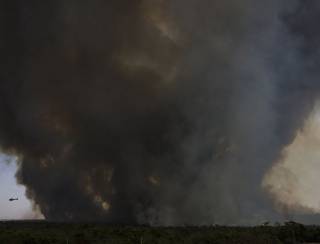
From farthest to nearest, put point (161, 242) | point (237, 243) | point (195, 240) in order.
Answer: point (195, 240)
point (161, 242)
point (237, 243)

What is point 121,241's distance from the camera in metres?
57.3

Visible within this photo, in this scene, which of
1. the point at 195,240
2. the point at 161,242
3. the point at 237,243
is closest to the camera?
the point at 237,243

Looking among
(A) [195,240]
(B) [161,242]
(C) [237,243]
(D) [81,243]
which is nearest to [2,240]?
(D) [81,243]

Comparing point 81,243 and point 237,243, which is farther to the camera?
point 81,243

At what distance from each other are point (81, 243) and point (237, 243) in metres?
20.0

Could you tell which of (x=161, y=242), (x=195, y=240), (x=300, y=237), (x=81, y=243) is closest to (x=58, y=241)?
(x=81, y=243)

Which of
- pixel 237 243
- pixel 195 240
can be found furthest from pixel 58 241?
pixel 237 243

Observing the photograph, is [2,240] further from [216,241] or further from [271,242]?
[271,242]

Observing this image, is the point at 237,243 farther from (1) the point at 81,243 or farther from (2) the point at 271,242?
(1) the point at 81,243

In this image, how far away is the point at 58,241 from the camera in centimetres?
5878

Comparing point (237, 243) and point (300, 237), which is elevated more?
point (300, 237)

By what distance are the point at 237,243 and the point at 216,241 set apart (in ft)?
20.6

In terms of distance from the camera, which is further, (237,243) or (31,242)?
(31,242)

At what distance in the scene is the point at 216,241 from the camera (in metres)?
58.3
